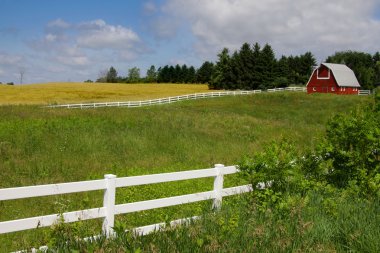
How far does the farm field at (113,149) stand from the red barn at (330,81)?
140 ft

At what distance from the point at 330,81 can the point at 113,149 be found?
60.3 metres

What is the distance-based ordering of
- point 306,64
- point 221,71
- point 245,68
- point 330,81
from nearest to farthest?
point 330,81, point 245,68, point 221,71, point 306,64

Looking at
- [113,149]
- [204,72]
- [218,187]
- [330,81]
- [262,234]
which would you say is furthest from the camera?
[204,72]

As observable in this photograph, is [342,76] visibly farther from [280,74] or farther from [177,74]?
[177,74]

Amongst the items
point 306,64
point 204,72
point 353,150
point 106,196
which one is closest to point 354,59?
point 306,64

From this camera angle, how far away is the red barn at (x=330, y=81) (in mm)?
72000

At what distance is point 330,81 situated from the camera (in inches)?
2852

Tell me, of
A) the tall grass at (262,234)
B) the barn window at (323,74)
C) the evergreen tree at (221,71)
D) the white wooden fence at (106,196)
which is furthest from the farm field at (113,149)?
the evergreen tree at (221,71)

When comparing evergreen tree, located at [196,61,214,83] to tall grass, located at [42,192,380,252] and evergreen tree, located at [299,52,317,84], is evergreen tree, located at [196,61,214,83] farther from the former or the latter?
tall grass, located at [42,192,380,252]

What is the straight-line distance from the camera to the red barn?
72.0 m

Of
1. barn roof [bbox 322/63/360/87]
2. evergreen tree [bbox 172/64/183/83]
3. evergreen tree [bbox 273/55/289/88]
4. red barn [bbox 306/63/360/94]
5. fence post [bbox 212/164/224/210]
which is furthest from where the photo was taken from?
evergreen tree [bbox 172/64/183/83]

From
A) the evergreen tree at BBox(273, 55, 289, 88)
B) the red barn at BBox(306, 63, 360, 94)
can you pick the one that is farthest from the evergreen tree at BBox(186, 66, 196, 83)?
the red barn at BBox(306, 63, 360, 94)

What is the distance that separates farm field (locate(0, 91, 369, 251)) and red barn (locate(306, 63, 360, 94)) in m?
42.7

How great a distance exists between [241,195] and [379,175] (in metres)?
2.54
